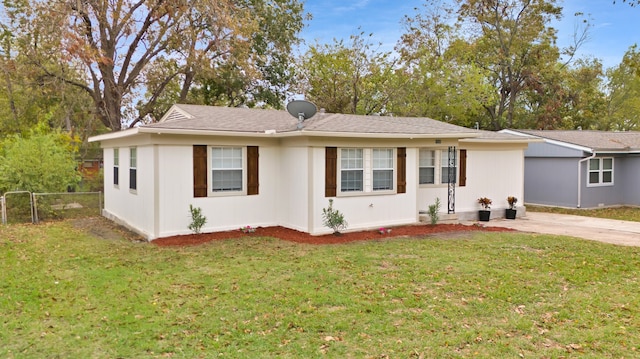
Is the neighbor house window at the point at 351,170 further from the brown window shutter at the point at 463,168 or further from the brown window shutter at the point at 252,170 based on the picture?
the brown window shutter at the point at 463,168

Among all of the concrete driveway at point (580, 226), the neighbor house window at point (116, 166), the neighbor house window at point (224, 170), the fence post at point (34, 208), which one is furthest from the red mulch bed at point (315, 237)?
the fence post at point (34, 208)

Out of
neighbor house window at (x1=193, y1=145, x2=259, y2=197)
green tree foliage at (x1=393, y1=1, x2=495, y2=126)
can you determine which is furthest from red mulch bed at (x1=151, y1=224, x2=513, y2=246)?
green tree foliage at (x1=393, y1=1, x2=495, y2=126)

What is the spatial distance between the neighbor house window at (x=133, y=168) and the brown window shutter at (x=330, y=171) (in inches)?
188

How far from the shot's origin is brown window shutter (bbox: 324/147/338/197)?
1075 cm

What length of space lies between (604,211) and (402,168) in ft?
31.4

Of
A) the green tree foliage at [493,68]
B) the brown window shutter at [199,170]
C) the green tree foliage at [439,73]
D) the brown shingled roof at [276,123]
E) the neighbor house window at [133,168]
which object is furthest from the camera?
the green tree foliage at [493,68]

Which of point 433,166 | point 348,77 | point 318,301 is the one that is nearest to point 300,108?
point 433,166

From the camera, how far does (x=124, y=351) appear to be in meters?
4.37

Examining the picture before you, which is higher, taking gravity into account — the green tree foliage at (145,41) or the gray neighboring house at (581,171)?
the green tree foliage at (145,41)

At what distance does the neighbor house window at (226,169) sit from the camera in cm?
1057

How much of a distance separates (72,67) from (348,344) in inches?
878

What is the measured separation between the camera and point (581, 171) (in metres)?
16.8

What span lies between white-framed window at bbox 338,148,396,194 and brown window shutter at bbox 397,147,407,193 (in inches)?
7.3

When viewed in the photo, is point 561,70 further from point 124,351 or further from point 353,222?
point 124,351
